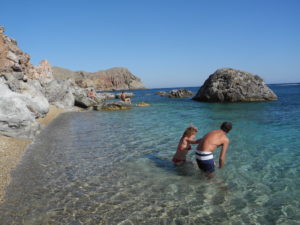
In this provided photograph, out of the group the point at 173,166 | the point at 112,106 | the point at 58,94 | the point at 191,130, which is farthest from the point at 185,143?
the point at 58,94

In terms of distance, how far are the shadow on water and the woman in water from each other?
196mm

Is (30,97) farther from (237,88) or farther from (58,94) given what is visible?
(237,88)

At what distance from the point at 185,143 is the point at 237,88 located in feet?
98.1

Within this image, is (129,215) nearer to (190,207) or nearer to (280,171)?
(190,207)

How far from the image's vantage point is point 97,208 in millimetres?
5625

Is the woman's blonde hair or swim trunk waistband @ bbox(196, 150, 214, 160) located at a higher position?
the woman's blonde hair

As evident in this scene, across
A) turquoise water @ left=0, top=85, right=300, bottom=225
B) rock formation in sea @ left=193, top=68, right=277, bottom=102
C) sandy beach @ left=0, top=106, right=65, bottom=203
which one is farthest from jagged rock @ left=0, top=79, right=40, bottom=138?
rock formation in sea @ left=193, top=68, right=277, bottom=102

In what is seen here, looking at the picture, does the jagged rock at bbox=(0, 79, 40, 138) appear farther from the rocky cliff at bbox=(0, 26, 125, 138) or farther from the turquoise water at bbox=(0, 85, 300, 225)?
the turquoise water at bbox=(0, 85, 300, 225)

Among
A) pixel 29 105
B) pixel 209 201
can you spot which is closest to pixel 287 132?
pixel 209 201

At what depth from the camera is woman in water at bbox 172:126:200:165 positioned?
8.06m

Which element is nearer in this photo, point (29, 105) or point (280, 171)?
point (280, 171)

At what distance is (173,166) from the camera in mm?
8516

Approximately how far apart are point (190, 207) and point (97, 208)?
2.05 meters

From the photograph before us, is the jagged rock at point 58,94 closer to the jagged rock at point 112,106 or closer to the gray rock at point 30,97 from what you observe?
the jagged rock at point 112,106
